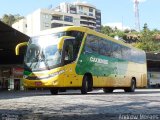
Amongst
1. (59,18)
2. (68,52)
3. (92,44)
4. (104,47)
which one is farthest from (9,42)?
(59,18)

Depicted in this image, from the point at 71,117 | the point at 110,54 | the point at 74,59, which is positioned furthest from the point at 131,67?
the point at 71,117

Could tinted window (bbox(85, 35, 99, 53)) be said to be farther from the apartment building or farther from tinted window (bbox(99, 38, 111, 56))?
the apartment building

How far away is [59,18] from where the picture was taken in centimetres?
10931

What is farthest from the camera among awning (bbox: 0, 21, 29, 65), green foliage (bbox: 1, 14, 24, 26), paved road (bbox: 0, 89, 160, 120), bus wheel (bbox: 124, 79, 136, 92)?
green foliage (bbox: 1, 14, 24, 26)

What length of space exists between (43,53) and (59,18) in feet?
304

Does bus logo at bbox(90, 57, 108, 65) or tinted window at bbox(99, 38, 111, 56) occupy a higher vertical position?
tinted window at bbox(99, 38, 111, 56)

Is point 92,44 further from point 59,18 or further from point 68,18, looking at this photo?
point 68,18

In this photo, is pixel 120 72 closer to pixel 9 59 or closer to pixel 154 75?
pixel 9 59

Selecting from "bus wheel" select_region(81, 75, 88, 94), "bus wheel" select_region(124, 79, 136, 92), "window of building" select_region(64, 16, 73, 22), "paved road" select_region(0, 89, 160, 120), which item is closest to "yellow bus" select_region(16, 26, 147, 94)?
"bus wheel" select_region(81, 75, 88, 94)

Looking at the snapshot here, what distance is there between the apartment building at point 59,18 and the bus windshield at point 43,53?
3282 inches

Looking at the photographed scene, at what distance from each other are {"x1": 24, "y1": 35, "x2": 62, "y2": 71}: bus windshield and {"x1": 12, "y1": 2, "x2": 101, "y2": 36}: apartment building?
8336 cm

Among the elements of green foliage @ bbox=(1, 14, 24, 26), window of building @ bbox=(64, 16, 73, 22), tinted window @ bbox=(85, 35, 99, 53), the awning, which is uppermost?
green foliage @ bbox=(1, 14, 24, 26)

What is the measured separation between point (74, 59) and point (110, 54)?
4352mm

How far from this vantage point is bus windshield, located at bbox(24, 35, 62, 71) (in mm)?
17016
